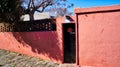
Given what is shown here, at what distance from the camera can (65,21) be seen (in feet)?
42.7

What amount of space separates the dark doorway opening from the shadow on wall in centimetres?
39

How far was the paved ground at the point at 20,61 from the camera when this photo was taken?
44.4 ft

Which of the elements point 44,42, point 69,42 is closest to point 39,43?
point 44,42

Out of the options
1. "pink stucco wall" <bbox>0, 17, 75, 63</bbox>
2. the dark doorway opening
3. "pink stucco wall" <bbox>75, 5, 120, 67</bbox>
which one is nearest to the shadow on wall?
"pink stucco wall" <bbox>0, 17, 75, 63</bbox>

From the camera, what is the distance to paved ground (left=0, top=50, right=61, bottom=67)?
1354 centimetres

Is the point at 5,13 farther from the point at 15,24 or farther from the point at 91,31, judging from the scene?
the point at 91,31

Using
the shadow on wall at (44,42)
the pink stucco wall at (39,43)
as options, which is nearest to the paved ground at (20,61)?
the pink stucco wall at (39,43)

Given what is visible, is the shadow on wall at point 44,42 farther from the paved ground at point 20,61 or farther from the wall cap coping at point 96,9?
the wall cap coping at point 96,9

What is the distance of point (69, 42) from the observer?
13.2m

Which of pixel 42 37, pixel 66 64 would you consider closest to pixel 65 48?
pixel 66 64

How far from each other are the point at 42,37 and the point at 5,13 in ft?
12.5

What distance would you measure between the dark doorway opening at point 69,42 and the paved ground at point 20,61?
2.67 ft

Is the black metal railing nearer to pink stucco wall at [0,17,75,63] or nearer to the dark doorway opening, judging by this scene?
pink stucco wall at [0,17,75,63]

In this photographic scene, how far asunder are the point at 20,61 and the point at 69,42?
3387 mm
